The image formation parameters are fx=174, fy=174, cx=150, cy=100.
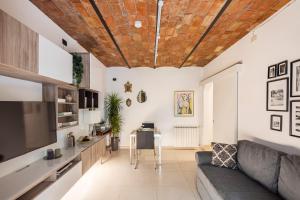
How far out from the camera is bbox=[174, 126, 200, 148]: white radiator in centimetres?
570

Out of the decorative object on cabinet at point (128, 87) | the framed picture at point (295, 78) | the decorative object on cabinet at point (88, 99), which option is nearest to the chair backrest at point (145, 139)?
the decorative object on cabinet at point (88, 99)

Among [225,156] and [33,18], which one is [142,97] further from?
[33,18]

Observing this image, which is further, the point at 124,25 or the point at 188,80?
the point at 188,80

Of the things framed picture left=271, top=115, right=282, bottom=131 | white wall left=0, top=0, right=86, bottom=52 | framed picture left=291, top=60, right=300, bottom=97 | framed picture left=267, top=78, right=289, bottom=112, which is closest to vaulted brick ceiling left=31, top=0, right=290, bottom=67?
white wall left=0, top=0, right=86, bottom=52

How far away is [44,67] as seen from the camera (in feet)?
6.81

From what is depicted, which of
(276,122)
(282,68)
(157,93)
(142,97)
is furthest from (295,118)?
(142,97)

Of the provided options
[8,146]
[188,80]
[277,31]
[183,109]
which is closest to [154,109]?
[183,109]

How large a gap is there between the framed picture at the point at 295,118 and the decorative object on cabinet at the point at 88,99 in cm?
346

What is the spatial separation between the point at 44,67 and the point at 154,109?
4.09m

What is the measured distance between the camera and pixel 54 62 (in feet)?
7.56

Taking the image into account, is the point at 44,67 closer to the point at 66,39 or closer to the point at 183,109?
the point at 66,39

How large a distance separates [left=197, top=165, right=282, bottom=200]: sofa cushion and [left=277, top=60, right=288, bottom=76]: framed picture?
1.46 m

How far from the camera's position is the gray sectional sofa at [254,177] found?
178 cm

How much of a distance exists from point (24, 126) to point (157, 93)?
4.29m
